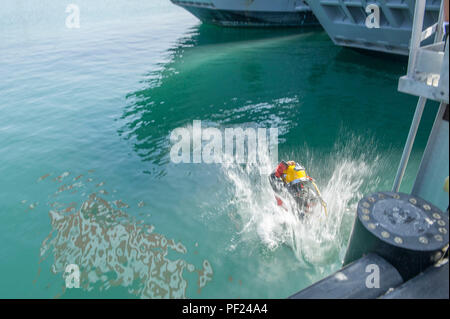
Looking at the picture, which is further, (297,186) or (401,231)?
(297,186)

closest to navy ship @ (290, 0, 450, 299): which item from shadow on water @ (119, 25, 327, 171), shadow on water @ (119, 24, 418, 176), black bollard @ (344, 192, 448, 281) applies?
black bollard @ (344, 192, 448, 281)

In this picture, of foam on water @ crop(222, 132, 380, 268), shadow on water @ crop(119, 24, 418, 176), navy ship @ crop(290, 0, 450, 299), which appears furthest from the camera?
shadow on water @ crop(119, 24, 418, 176)

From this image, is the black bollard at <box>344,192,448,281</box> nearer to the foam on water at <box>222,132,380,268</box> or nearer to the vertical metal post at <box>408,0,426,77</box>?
the vertical metal post at <box>408,0,426,77</box>

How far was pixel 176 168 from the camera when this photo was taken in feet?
34.3

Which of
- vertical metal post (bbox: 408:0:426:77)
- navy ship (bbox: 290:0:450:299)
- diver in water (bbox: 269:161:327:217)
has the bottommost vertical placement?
diver in water (bbox: 269:161:327:217)

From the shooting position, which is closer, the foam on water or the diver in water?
the diver in water

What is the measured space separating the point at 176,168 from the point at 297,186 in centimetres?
454

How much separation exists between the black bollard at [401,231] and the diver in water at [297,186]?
3.29 metres

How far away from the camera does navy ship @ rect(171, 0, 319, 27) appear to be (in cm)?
2926

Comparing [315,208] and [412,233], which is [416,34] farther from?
[315,208]

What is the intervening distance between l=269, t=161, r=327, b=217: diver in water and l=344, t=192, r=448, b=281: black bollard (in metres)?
3.29

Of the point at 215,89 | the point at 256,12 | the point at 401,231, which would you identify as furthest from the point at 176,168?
the point at 256,12

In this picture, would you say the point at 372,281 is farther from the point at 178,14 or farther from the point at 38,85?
the point at 178,14

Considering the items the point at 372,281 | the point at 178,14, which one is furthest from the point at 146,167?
the point at 178,14
